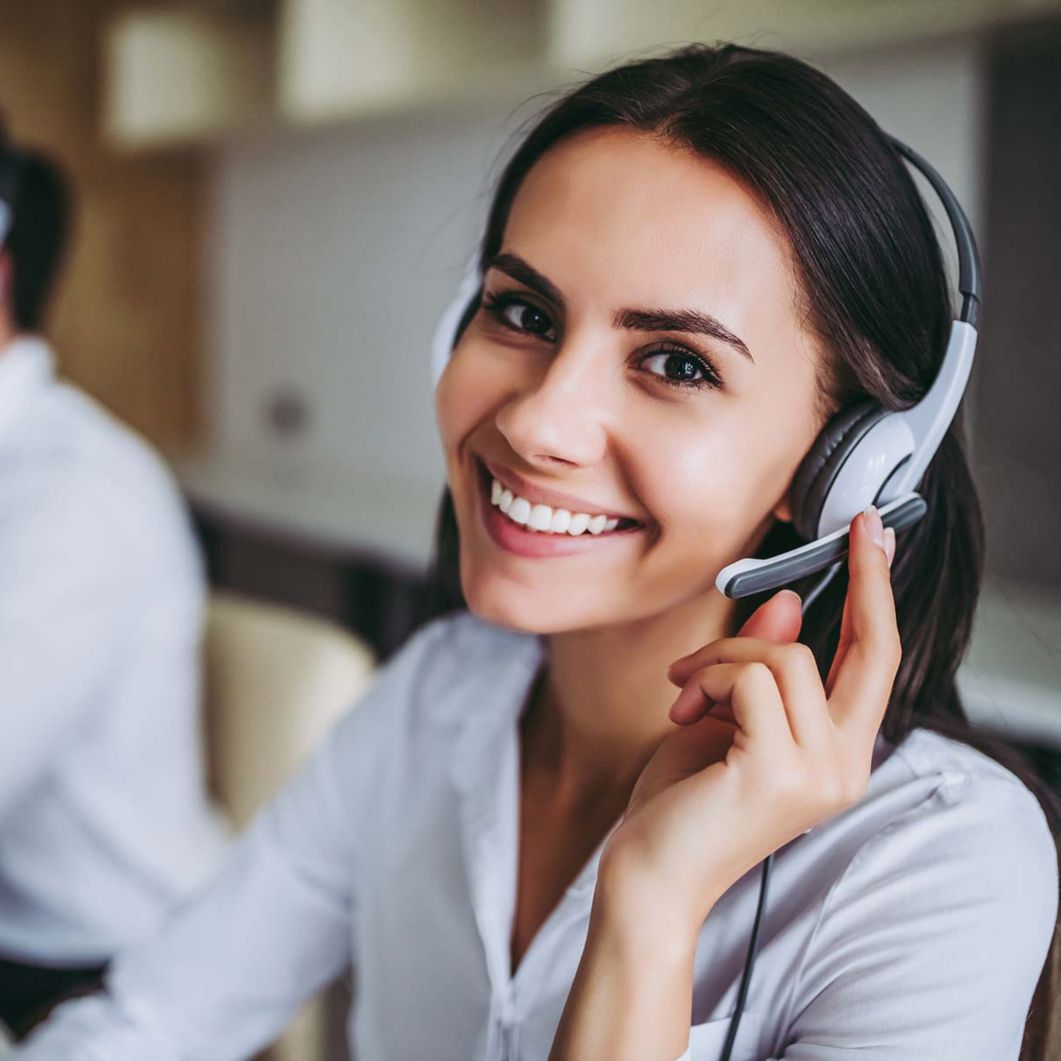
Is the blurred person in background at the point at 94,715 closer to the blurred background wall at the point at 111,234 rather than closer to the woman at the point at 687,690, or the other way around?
the woman at the point at 687,690

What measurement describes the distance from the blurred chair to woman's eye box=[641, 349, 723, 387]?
0.74 metres

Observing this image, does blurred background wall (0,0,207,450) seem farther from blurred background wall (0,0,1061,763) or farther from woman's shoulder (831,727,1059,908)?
woman's shoulder (831,727,1059,908)

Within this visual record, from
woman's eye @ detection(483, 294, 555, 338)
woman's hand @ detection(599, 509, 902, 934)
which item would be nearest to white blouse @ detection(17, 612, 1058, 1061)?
woman's hand @ detection(599, 509, 902, 934)

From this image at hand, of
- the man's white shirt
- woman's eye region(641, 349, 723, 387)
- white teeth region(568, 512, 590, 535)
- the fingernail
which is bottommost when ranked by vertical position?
the man's white shirt

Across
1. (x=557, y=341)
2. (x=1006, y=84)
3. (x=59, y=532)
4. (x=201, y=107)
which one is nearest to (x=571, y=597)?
(x=557, y=341)

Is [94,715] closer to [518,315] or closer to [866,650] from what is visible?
[518,315]

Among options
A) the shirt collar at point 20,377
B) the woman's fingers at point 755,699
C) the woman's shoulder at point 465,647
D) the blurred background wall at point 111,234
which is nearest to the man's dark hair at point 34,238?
the shirt collar at point 20,377

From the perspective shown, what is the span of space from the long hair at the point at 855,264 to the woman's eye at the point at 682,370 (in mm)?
80

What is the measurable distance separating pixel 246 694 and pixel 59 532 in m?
0.31

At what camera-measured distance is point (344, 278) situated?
3.45 metres

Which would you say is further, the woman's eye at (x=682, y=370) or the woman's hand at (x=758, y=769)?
the woman's eye at (x=682, y=370)

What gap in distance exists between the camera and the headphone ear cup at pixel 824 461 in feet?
2.37

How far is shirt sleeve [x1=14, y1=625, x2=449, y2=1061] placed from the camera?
0.96 m

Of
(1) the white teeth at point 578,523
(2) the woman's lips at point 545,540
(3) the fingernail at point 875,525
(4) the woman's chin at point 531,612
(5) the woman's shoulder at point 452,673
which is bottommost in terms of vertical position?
(5) the woman's shoulder at point 452,673
